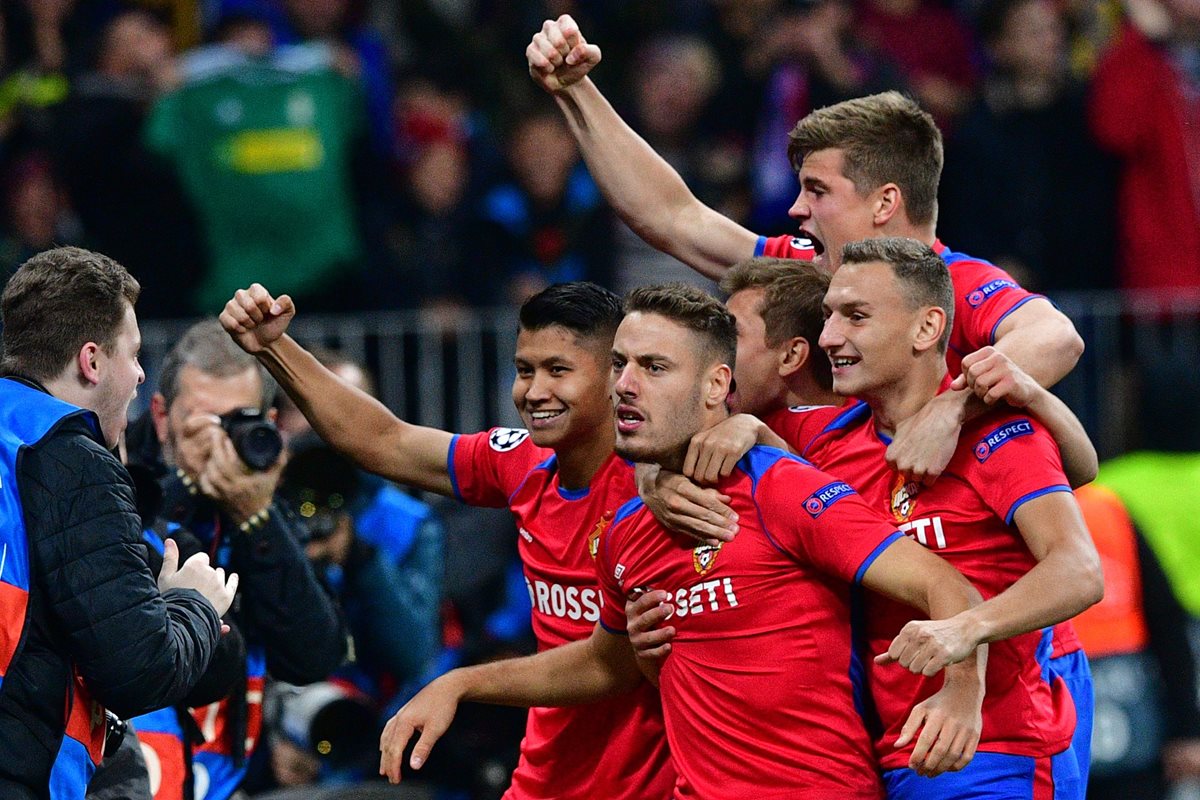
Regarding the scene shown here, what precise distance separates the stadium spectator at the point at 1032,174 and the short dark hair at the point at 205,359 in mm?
4948

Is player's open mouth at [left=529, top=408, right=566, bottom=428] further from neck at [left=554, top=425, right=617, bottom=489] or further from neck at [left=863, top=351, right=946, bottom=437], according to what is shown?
neck at [left=863, top=351, right=946, bottom=437]

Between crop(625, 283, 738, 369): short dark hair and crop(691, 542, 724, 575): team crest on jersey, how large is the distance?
49 cm

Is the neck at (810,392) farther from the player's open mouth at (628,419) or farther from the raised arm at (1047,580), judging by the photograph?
the raised arm at (1047,580)

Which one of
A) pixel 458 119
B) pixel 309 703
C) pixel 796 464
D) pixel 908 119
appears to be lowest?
pixel 309 703

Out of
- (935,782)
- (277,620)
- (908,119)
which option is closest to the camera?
(935,782)

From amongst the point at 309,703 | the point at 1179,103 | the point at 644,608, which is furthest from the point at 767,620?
the point at 1179,103

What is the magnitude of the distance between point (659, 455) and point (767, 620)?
1.60 ft

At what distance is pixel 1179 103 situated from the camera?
9.80 m

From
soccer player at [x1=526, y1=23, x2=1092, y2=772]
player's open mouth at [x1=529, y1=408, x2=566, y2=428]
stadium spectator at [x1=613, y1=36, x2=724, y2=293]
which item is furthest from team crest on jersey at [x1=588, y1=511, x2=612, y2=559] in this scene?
stadium spectator at [x1=613, y1=36, x2=724, y2=293]

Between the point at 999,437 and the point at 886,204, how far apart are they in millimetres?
891

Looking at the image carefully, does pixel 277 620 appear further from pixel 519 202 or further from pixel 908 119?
pixel 519 202

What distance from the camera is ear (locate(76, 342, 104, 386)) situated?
445cm

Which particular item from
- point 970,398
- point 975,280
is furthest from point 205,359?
point 970,398

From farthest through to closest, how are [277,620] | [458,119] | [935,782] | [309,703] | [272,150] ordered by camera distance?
[458,119]
[272,150]
[309,703]
[277,620]
[935,782]
